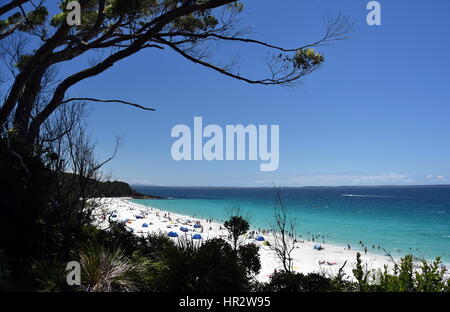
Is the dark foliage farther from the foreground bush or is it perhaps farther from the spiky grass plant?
the spiky grass plant

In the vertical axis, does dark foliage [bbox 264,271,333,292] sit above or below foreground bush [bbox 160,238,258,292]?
below

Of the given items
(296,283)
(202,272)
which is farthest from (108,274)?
(296,283)

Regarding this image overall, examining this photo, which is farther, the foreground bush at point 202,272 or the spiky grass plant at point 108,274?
the spiky grass plant at point 108,274

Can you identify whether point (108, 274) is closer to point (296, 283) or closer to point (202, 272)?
point (202, 272)

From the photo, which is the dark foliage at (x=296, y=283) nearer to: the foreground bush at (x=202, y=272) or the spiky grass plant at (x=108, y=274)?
the foreground bush at (x=202, y=272)

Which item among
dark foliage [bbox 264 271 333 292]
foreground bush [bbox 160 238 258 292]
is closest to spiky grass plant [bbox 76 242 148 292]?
foreground bush [bbox 160 238 258 292]

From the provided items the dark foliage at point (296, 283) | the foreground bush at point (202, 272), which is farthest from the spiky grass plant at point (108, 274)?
the dark foliage at point (296, 283)

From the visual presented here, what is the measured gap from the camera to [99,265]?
218 inches

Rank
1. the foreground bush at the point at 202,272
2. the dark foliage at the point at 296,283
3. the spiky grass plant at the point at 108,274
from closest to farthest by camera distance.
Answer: the foreground bush at the point at 202,272 → the spiky grass plant at the point at 108,274 → the dark foliage at the point at 296,283

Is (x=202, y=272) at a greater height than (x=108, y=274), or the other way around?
(x=202, y=272)

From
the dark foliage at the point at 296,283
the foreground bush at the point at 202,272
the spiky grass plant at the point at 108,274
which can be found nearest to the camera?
the foreground bush at the point at 202,272

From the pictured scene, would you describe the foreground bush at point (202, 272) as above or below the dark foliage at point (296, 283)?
above

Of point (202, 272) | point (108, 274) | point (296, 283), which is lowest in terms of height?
point (296, 283)
